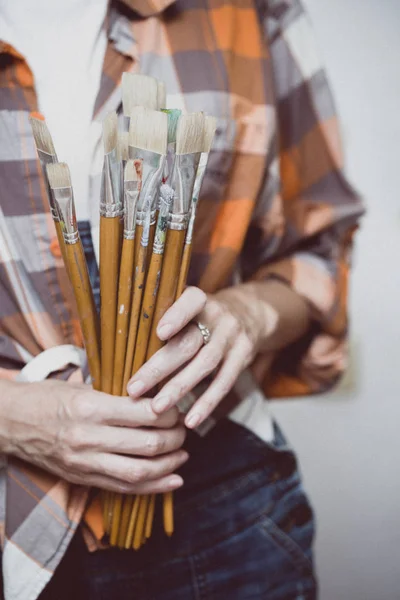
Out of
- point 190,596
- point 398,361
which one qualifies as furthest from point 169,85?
point 398,361

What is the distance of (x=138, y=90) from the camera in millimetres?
445

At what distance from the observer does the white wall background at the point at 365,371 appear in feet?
3.37

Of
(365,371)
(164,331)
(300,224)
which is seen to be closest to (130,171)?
(164,331)

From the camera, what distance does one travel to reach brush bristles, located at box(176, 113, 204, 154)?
393 millimetres

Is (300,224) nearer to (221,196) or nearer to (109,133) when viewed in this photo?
(221,196)

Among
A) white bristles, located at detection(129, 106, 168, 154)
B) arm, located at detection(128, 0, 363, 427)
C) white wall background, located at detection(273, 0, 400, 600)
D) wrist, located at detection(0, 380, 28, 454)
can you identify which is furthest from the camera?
white wall background, located at detection(273, 0, 400, 600)

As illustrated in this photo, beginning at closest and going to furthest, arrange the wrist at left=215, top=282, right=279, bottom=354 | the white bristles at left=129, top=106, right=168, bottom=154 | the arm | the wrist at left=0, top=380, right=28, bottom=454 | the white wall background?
the white bristles at left=129, top=106, right=168, bottom=154, the wrist at left=0, top=380, right=28, bottom=454, the wrist at left=215, top=282, right=279, bottom=354, the arm, the white wall background

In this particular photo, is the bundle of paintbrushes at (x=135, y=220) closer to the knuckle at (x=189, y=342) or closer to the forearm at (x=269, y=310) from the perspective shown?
the knuckle at (x=189, y=342)

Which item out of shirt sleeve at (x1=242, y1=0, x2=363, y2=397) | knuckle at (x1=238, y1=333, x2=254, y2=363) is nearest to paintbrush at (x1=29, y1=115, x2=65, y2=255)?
knuckle at (x1=238, y1=333, x2=254, y2=363)

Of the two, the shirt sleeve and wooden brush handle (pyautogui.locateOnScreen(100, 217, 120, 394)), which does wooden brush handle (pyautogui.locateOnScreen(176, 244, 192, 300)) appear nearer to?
wooden brush handle (pyautogui.locateOnScreen(100, 217, 120, 394))

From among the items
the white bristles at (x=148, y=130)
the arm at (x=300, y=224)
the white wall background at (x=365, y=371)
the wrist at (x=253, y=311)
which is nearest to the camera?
the white bristles at (x=148, y=130)

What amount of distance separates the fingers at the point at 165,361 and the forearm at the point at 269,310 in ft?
0.36

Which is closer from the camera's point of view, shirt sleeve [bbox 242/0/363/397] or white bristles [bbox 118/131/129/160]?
white bristles [bbox 118/131/129/160]

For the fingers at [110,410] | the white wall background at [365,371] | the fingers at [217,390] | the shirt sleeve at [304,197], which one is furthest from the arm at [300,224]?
the white wall background at [365,371]
